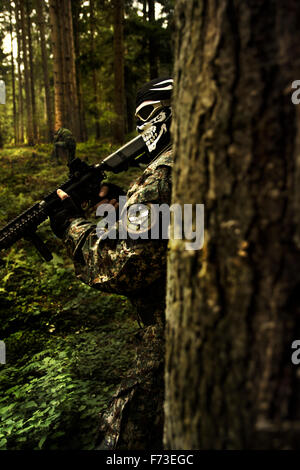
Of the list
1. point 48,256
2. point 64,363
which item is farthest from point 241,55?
point 64,363

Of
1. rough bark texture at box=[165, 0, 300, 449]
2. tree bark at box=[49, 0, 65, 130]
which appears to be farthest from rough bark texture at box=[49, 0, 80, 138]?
rough bark texture at box=[165, 0, 300, 449]

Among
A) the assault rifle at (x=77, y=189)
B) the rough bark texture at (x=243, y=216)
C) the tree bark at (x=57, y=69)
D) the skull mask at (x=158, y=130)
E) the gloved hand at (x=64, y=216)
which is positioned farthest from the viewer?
the tree bark at (x=57, y=69)

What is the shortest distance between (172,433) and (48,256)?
2.70 m

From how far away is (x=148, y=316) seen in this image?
8.26 ft

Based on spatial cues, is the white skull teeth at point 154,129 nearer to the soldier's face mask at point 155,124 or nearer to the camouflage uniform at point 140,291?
the soldier's face mask at point 155,124

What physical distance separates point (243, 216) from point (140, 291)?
156cm

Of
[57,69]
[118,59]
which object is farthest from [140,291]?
[118,59]

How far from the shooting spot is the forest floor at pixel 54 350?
8.85ft

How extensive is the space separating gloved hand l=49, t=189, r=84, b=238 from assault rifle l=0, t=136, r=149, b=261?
0.83 feet

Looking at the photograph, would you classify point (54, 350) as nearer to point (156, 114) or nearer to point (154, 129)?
point (154, 129)

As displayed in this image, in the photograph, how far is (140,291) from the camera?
2.38 m

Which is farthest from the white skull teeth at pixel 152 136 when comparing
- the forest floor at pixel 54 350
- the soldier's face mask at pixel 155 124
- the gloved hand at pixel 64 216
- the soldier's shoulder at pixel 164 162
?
the forest floor at pixel 54 350

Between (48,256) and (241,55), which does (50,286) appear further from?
(241,55)
